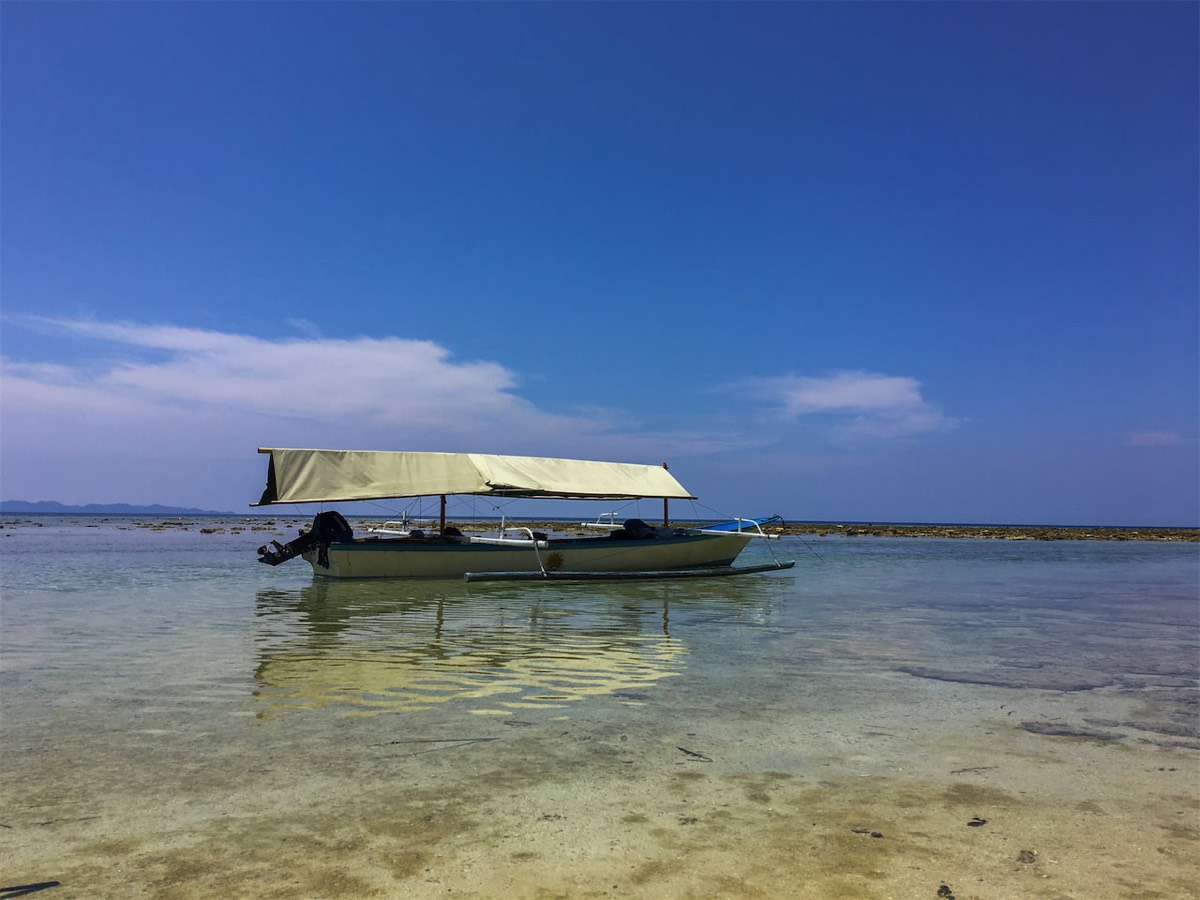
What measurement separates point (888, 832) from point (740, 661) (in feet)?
21.7

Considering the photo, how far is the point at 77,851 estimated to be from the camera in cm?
466

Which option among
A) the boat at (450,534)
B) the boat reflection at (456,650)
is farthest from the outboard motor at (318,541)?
the boat reflection at (456,650)

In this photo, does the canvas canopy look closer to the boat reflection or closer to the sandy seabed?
the boat reflection

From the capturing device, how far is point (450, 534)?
25.0 m

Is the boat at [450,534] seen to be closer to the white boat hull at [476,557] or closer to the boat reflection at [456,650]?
the white boat hull at [476,557]

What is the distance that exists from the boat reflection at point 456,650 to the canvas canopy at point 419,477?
11.1 feet

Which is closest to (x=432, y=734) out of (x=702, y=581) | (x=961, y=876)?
(x=961, y=876)

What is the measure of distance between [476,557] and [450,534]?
1522 mm

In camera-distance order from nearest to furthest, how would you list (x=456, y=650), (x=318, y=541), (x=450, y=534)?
(x=456, y=650), (x=318, y=541), (x=450, y=534)

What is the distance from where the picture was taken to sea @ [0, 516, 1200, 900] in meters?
4.41

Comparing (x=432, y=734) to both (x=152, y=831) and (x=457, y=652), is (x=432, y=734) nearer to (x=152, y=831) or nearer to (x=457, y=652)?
(x=152, y=831)

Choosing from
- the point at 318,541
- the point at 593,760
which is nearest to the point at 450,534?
the point at 318,541

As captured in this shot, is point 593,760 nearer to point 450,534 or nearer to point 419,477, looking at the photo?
point 419,477

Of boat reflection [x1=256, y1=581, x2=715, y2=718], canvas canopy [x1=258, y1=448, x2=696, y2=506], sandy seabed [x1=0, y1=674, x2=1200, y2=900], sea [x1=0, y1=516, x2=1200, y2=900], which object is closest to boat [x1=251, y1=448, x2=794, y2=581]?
canvas canopy [x1=258, y1=448, x2=696, y2=506]
